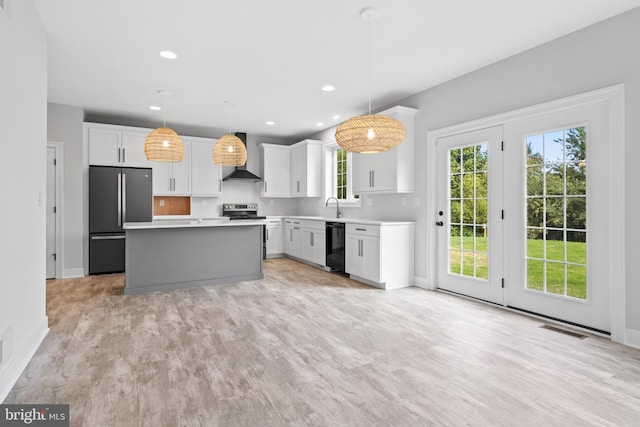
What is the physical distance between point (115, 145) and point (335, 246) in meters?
3.93

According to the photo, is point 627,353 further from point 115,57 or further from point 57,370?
point 115,57

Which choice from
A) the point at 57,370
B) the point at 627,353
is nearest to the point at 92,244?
the point at 57,370

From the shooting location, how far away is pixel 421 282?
15.3 feet

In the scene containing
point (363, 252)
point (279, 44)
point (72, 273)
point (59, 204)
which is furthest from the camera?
point (72, 273)

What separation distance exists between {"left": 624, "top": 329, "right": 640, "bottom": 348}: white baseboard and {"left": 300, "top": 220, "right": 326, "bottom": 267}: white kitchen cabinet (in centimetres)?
390

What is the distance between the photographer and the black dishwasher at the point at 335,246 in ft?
17.9

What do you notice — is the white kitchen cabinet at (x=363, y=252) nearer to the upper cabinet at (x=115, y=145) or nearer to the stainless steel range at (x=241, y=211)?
the stainless steel range at (x=241, y=211)

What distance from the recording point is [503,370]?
232 cm

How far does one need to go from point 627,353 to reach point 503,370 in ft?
3.50

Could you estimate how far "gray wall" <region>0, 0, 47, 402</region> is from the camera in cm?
206

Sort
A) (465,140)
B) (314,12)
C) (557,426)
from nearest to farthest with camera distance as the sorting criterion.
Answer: (557,426) < (314,12) < (465,140)

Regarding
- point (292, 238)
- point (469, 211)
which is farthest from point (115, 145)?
point (469, 211)

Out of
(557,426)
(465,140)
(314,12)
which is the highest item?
(314,12)

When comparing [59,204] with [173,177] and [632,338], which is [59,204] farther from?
[632,338]
